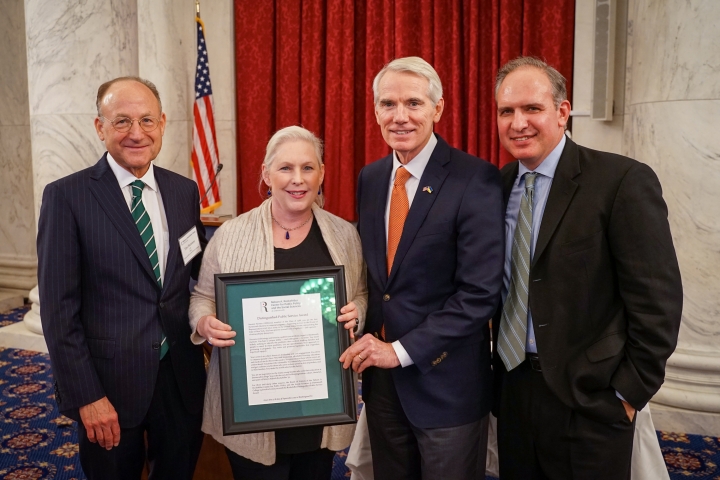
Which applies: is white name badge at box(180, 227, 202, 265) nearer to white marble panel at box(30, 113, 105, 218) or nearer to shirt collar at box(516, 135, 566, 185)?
shirt collar at box(516, 135, 566, 185)

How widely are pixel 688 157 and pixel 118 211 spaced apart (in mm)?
2957

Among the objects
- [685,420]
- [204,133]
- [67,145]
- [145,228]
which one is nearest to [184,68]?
[204,133]

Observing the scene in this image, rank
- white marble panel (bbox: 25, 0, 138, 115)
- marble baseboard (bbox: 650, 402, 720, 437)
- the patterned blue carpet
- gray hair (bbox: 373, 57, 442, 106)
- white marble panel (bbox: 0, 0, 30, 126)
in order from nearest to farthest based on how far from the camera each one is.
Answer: gray hair (bbox: 373, 57, 442, 106) → the patterned blue carpet → marble baseboard (bbox: 650, 402, 720, 437) → white marble panel (bbox: 25, 0, 138, 115) → white marble panel (bbox: 0, 0, 30, 126)

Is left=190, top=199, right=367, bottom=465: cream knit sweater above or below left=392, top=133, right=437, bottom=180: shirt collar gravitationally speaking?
below

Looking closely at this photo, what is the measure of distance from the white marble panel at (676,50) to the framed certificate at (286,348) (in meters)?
2.54

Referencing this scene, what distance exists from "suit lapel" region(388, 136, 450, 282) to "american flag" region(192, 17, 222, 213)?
13.8 ft

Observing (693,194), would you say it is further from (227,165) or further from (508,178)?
(227,165)

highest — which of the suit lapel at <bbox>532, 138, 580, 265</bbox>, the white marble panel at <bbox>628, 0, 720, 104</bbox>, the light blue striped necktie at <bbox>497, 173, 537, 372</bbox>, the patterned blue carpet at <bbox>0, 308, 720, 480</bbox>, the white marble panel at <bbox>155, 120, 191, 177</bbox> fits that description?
the white marble panel at <bbox>628, 0, 720, 104</bbox>

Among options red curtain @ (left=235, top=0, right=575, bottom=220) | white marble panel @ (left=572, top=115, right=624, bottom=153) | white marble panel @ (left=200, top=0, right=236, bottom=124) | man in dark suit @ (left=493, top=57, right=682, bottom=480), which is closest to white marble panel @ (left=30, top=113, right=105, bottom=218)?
white marble panel @ (left=200, top=0, right=236, bottom=124)

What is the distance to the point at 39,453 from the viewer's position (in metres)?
3.52

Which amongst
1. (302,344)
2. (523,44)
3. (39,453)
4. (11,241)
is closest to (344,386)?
(302,344)

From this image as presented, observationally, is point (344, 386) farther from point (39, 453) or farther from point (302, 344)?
point (39, 453)

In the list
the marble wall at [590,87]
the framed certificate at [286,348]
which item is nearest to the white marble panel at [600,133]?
the marble wall at [590,87]

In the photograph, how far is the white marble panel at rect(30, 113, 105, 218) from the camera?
15.8 feet
